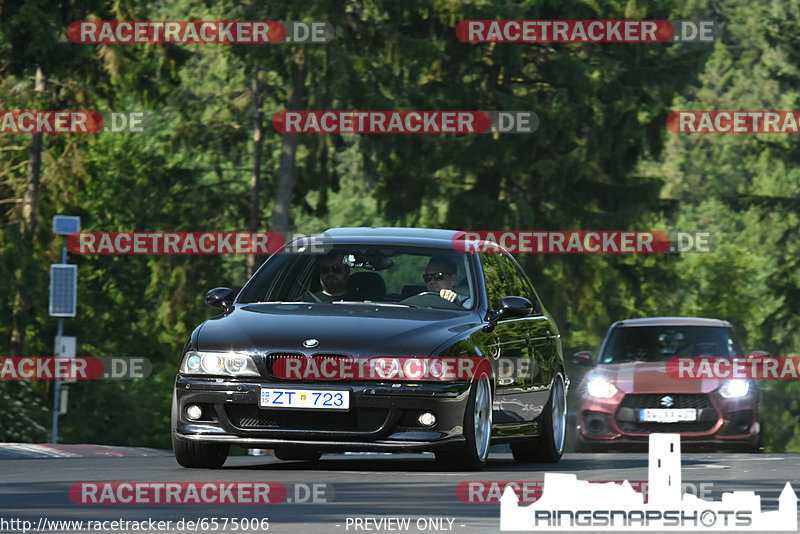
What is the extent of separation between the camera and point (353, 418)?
1184 centimetres

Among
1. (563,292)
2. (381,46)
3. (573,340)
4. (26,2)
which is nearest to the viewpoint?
(26,2)

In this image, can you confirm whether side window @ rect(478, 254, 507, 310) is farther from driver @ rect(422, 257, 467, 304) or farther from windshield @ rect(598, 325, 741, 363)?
windshield @ rect(598, 325, 741, 363)

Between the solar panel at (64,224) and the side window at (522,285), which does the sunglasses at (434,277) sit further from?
the solar panel at (64,224)

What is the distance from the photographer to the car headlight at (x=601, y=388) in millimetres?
19719

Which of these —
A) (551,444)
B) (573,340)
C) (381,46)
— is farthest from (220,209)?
(551,444)

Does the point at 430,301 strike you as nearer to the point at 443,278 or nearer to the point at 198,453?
the point at 443,278

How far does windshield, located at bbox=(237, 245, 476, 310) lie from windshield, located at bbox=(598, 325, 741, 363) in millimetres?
7578

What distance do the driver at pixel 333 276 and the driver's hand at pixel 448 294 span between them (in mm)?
719

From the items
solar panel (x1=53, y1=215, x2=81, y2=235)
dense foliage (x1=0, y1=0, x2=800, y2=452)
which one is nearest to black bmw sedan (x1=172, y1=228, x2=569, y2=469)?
solar panel (x1=53, y1=215, x2=81, y2=235)

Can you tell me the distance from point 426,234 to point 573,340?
52.3 meters

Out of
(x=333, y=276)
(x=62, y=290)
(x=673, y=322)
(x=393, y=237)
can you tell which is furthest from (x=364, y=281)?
(x=62, y=290)

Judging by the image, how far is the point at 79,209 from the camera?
48.4m

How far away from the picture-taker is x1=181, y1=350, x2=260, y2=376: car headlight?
11.9 m

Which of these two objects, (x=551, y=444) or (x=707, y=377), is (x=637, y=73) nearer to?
(x=707, y=377)
